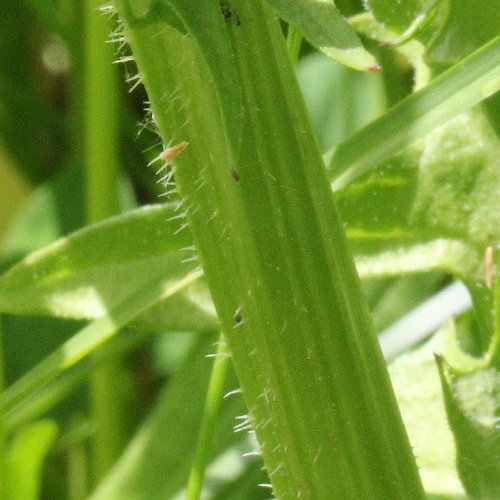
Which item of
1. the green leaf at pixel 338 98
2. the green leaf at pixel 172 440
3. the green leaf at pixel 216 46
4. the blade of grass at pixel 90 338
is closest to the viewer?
the green leaf at pixel 216 46

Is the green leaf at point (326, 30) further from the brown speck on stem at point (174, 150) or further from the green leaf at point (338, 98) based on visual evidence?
the green leaf at point (338, 98)

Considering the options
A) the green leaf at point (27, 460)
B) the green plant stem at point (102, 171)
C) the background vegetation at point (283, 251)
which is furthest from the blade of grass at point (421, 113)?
the green plant stem at point (102, 171)

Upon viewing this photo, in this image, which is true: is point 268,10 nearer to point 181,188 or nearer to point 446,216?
point 181,188

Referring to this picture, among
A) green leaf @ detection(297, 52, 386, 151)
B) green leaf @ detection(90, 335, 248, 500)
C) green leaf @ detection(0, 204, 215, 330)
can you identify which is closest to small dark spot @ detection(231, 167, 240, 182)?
green leaf @ detection(0, 204, 215, 330)

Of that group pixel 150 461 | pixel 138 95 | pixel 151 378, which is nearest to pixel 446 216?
pixel 150 461

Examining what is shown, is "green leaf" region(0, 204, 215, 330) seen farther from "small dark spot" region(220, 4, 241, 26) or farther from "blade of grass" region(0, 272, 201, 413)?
"small dark spot" region(220, 4, 241, 26)
